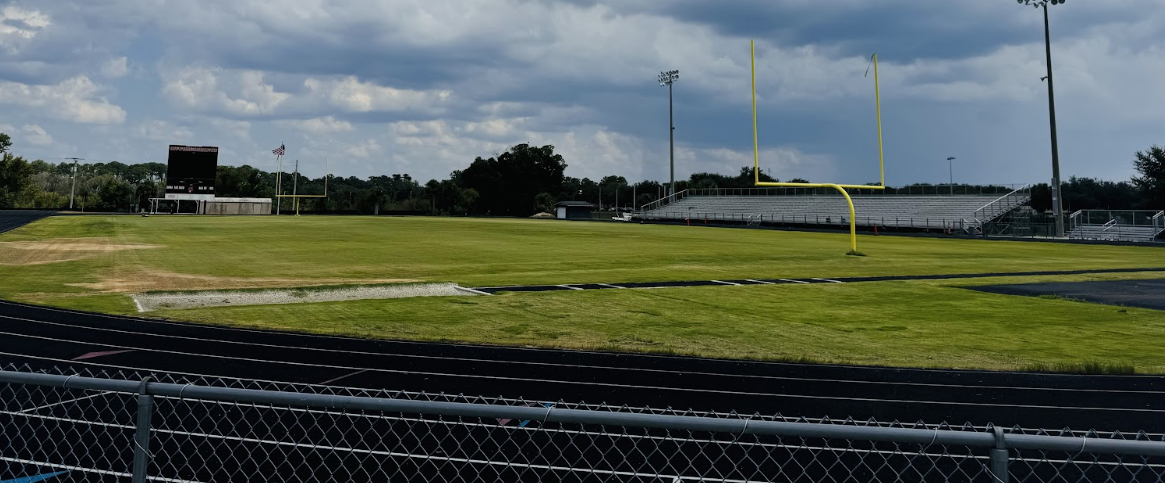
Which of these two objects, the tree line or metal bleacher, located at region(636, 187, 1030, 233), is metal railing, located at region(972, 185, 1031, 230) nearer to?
metal bleacher, located at region(636, 187, 1030, 233)

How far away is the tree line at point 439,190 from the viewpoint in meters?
108

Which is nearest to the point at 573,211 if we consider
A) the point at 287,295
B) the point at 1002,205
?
the point at 1002,205

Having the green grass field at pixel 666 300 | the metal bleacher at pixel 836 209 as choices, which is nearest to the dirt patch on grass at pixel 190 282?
the green grass field at pixel 666 300

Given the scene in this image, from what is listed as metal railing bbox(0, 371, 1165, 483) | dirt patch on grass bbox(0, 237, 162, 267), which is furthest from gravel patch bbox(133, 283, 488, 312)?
dirt patch on grass bbox(0, 237, 162, 267)

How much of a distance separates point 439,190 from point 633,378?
122 meters

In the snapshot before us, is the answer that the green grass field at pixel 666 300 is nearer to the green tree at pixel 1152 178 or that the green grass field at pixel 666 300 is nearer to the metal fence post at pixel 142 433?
the metal fence post at pixel 142 433

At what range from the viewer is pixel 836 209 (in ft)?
258

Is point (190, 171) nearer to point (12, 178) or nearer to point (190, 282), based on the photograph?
point (12, 178)

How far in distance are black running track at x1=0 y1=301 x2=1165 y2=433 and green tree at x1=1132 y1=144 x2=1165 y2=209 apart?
7838 cm

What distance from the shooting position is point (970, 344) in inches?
579

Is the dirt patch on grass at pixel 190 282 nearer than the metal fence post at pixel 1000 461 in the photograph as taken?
No

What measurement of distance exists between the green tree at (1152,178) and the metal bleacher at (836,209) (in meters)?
16.7

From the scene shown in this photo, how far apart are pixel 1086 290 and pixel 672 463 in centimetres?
2253

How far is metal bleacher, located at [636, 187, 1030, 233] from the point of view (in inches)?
2640
